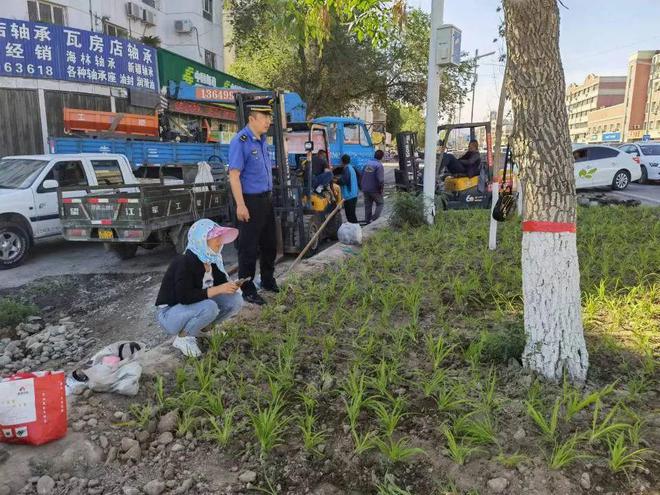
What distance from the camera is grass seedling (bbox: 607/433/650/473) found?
7.71 ft

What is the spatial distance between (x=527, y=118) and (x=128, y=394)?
2828mm

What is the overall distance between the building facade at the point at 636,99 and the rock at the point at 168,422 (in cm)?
8267

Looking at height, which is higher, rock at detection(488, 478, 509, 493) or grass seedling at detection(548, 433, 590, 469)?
grass seedling at detection(548, 433, 590, 469)

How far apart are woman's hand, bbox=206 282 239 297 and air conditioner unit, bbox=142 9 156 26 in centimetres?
1939

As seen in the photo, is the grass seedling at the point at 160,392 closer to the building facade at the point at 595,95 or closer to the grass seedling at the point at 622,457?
the grass seedling at the point at 622,457

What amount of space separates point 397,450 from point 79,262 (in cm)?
725

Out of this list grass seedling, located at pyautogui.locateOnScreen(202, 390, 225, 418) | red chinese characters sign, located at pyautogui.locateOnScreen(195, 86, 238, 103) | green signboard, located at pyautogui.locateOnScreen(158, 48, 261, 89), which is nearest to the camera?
grass seedling, located at pyautogui.locateOnScreen(202, 390, 225, 418)

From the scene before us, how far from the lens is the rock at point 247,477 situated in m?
2.46

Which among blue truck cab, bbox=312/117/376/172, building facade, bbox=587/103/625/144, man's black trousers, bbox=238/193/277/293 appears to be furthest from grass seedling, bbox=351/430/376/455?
building facade, bbox=587/103/625/144

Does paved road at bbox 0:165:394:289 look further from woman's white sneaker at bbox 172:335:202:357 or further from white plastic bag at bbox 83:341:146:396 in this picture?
white plastic bag at bbox 83:341:146:396

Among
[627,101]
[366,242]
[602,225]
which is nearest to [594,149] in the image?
[602,225]

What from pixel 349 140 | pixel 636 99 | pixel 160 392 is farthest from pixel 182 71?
pixel 636 99

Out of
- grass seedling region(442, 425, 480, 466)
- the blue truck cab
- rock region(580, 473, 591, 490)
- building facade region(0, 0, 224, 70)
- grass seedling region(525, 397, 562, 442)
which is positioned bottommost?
rock region(580, 473, 591, 490)

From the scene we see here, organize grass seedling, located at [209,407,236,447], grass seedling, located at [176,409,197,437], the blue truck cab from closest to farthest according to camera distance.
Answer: grass seedling, located at [209,407,236,447] < grass seedling, located at [176,409,197,437] < the blue truck cab
